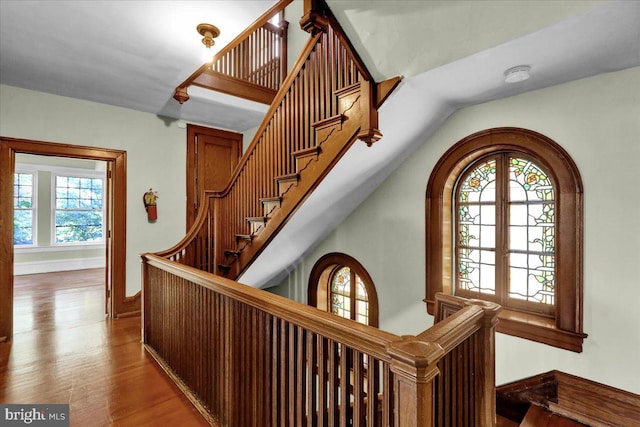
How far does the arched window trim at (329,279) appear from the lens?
3.81 meters

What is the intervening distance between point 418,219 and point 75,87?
4136 millimetres

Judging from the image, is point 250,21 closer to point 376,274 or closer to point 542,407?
point 376,274

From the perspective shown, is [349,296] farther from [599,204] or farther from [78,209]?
[78,209]

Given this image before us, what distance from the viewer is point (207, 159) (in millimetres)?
5113

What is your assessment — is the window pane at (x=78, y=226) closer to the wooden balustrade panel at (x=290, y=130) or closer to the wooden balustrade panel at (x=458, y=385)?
the wooden balustrade panel at (x=290, y=130)

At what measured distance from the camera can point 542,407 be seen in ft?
8.38

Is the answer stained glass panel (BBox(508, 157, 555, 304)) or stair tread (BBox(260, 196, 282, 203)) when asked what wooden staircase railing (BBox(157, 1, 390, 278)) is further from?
stained glass panel (BBox(508, 157, 555, 304))

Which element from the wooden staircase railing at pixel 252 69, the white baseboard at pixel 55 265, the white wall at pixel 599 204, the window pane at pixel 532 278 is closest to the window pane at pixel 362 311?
the white wall at pixel 599 204

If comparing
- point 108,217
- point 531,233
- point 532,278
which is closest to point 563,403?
point 532,278

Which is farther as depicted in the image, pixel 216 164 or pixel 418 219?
pixel 216 164

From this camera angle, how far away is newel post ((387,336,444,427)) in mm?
978

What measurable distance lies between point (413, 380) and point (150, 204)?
4.44 metres

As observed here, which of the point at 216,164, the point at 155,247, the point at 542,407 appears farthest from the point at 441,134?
the point at 155,247

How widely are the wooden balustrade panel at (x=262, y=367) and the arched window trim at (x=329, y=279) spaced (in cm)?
187
